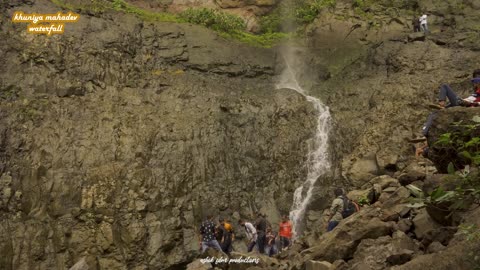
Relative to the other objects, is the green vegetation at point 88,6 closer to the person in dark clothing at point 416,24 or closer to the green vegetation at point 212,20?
the green vegetation at point 212,20

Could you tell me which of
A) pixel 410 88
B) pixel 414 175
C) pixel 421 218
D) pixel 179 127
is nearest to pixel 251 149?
pixel 179 127

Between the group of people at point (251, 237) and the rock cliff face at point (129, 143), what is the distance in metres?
4.30

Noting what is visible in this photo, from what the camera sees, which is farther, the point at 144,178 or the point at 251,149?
the point at 251,149

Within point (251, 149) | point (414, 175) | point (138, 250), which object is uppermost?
point (251, 149)

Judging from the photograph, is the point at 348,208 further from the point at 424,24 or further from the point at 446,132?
the point at 424,24

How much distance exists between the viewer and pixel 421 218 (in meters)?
7.86

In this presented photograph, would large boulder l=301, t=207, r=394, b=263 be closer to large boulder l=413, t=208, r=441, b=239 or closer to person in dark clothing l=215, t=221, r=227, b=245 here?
large boulder l=413, t=208, r=441, b=239

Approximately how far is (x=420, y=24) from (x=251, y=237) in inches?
675

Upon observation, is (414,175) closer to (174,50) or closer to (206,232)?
(206,232)

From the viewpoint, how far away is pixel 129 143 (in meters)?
20.4

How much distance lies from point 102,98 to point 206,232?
10434mm

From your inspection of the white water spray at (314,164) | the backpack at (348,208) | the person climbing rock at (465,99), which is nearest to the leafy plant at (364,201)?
the backpack at (348,208)

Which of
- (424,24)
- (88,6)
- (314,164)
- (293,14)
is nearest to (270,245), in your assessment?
(314,164)

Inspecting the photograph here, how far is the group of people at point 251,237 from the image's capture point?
45.8 feet
